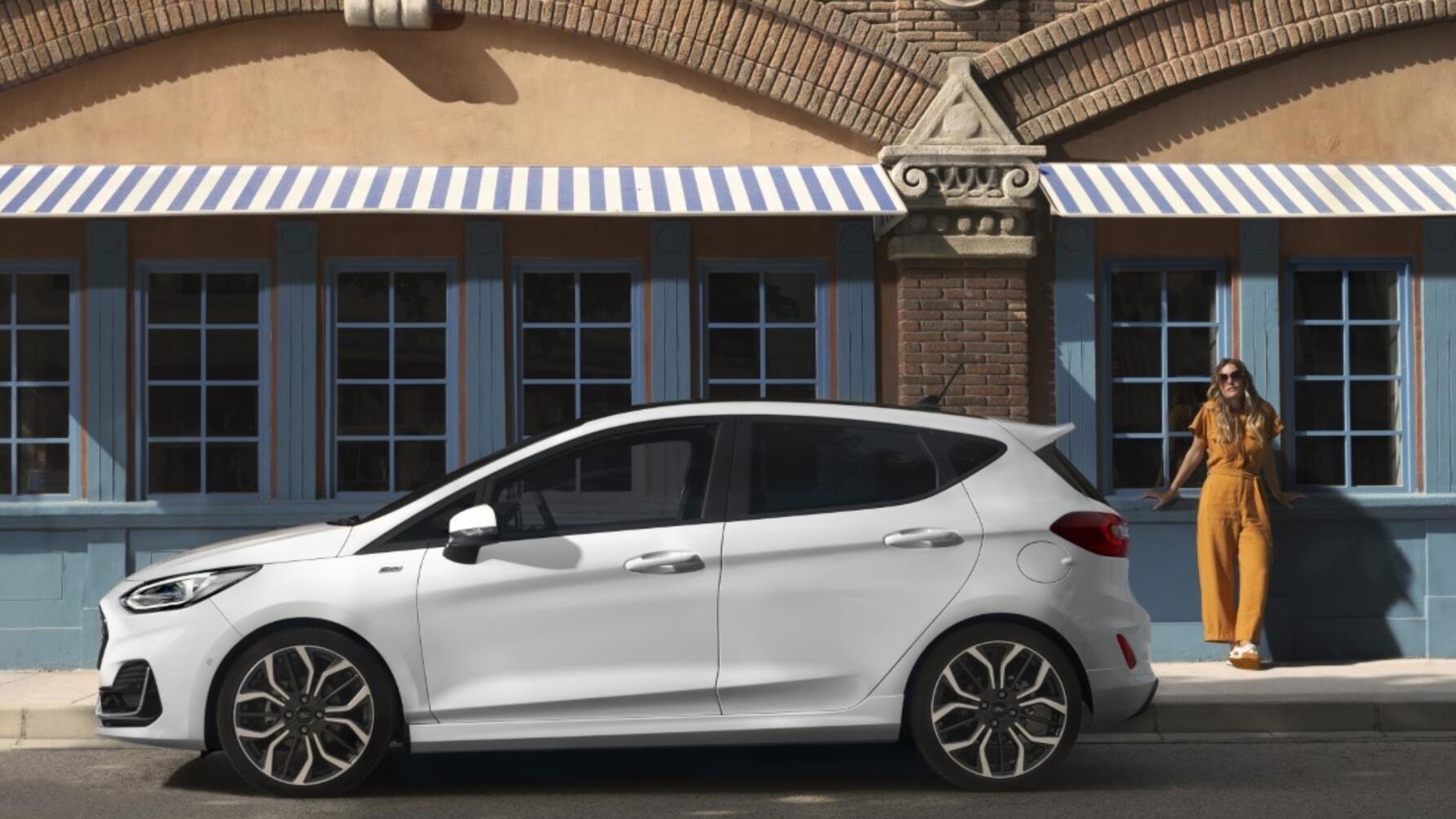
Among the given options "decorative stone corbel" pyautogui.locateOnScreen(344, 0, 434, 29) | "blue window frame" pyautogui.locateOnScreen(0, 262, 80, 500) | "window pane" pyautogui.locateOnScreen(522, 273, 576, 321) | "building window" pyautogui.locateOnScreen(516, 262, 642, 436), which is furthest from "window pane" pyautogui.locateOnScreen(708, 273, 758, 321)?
"blue window frame" pyautogui.locateOnScreen(0, 262, 80, 500)

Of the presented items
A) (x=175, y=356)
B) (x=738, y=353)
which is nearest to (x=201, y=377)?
(x=175, y=356)

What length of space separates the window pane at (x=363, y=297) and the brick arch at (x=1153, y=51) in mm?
3941

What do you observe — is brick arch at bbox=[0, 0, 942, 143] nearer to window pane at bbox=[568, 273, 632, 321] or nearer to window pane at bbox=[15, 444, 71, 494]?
window pane at bbox=[568, 273, 632, 321]

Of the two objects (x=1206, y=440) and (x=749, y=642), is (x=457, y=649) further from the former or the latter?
(x=1206, y=440)

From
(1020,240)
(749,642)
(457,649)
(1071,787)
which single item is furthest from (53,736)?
(1020,240)

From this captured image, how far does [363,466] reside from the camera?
12383 millimetres

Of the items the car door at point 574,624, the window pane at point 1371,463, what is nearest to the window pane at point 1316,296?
the window pane at point 1371,463

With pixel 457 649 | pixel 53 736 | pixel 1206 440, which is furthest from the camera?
pixel 1206 440

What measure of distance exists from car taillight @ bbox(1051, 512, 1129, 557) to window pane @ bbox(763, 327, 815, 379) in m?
4.65

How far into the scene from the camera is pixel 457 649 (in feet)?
25.3

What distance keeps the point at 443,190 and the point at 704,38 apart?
1922mm

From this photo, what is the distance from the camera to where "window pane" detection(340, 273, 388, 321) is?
487 inches

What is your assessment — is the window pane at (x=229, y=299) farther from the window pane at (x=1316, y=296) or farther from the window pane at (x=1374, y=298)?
the window pane at (x=1374, y=298)

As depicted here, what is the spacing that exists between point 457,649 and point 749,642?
3.68ft
